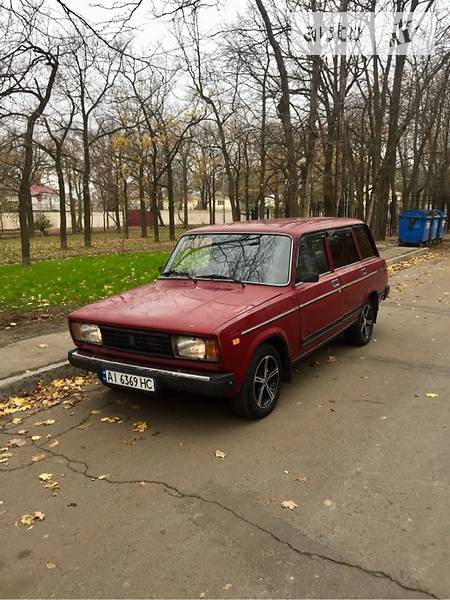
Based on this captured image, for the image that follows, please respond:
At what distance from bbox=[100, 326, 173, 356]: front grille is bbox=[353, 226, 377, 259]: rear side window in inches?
153

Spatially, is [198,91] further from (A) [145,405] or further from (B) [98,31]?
(A) [145,405]

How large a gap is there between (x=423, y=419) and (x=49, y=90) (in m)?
16.0

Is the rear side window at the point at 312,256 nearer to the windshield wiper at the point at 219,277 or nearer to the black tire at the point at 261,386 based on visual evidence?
the windshield wiper at the point at 219,277

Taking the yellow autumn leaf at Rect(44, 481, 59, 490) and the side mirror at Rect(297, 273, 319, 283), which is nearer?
the yellow autumn leaf at Rect(44, 481, 59, 490)

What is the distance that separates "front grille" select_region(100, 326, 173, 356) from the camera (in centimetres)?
399

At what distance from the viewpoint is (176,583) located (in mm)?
2449

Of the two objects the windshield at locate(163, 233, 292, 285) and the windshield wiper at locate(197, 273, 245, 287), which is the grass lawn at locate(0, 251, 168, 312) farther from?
the windshield wiper at locate(197, 273, 245, 287)

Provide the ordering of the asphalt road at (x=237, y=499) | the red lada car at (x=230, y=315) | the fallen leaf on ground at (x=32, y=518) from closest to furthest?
the asphalt road at (x=237, y=499) < the fallen leaf on ground at (x=32, y=518) < the red lada car at (x=230, y=315)

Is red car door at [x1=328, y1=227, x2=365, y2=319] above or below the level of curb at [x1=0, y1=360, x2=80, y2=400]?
above

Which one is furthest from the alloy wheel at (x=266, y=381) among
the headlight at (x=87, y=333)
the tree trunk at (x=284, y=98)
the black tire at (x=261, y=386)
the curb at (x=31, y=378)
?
the tree trunk at (x=284, y=98)

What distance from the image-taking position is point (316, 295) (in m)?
5.16

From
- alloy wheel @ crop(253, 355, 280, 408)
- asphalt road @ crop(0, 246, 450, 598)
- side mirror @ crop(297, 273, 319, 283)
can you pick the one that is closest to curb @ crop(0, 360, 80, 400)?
asphalt road @ crop(0, 246, 450, 598)

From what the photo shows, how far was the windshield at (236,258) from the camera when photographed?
4.90 m

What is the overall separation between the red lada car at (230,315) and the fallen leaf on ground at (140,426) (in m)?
0.38
